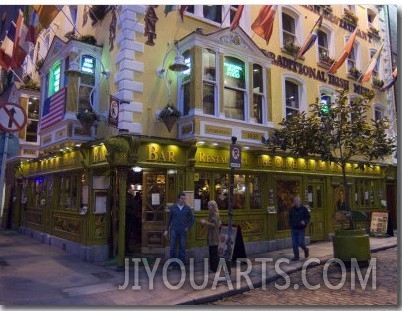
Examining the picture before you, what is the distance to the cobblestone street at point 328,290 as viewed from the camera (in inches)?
290

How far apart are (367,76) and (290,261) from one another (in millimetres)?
8645

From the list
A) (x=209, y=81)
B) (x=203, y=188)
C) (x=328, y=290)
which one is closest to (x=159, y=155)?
(x=203, y=188)

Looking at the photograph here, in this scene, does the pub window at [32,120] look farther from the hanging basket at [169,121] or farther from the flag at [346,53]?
the flag at [346,53]

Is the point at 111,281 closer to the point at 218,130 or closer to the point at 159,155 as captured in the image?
the point at 159,155

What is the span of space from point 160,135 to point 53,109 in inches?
146

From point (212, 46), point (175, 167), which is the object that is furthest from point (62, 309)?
point (212, 46)

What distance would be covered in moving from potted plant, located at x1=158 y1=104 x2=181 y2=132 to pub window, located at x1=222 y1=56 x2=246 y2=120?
1.64 metres

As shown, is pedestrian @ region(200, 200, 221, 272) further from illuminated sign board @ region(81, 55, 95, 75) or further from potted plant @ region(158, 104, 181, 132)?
illuminated sign board @ region(81, 55, 95, 75)

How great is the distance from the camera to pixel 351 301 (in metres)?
7.32

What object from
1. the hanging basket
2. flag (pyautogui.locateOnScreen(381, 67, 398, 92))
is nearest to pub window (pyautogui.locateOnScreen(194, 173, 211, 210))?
the hanging basket

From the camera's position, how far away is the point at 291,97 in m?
14.4

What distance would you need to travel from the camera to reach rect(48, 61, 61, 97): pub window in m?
12.4

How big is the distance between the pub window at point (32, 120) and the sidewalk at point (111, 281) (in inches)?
239

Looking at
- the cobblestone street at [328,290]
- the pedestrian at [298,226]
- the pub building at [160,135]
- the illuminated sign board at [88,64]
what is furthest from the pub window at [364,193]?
the illuminated sign board at [88,64]
